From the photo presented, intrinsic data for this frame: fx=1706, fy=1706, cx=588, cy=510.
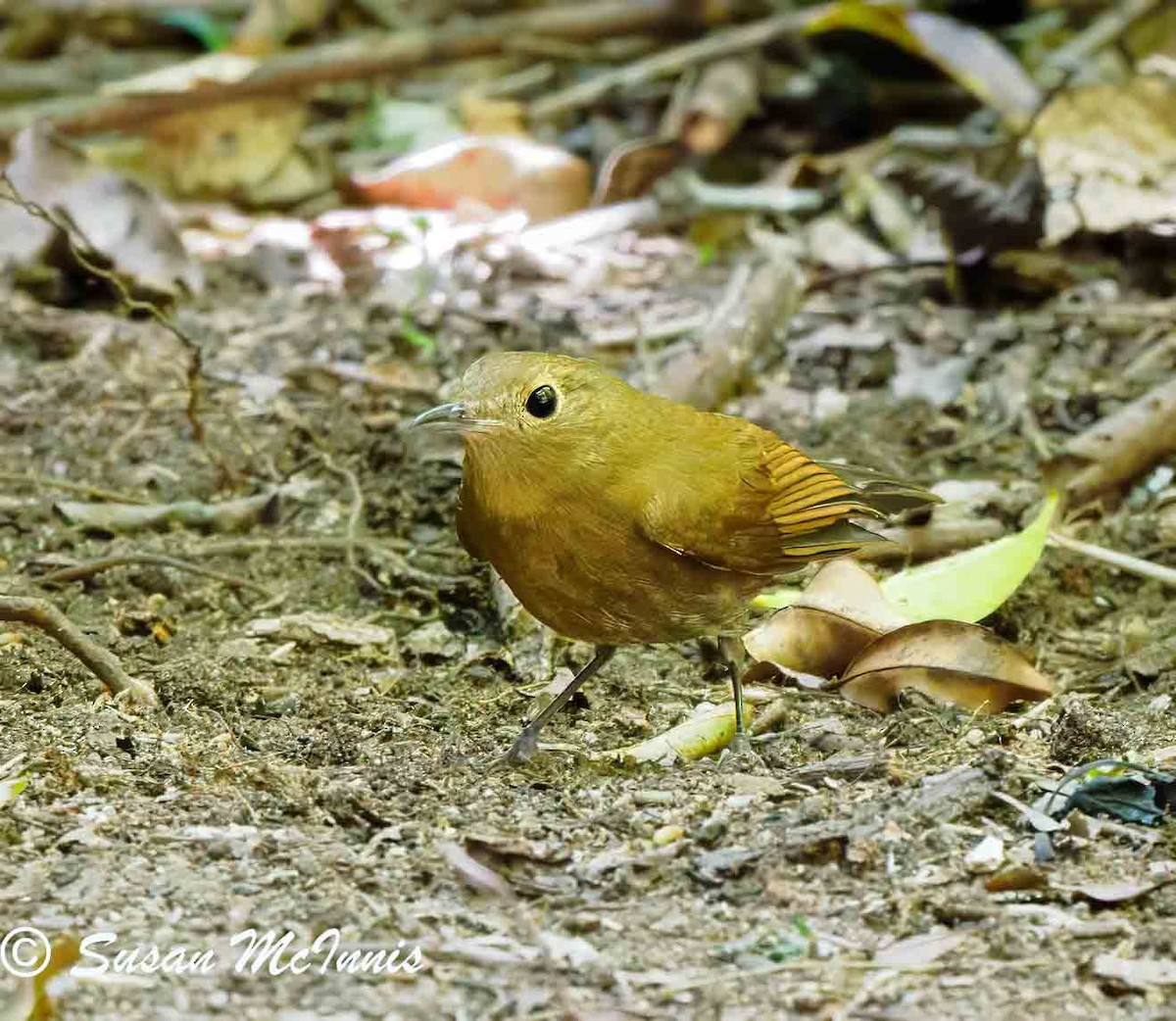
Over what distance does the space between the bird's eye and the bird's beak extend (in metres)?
0.19

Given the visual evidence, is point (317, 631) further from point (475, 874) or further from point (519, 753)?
point (475, 874)

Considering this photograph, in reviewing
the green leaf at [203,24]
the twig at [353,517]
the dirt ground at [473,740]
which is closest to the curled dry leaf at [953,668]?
the dirt ground at [473,740]

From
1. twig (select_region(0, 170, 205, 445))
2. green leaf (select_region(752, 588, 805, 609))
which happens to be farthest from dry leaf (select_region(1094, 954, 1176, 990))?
twig (select_region(0, 170, 205, 445))

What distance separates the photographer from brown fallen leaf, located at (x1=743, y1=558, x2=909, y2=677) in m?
4.91

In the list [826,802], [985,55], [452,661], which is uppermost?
[985,55]

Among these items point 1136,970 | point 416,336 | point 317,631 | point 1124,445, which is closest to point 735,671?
point 317,631

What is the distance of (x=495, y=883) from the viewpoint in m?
3.44

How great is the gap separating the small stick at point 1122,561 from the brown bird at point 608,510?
1.01m

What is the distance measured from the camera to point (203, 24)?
9656 millimetres

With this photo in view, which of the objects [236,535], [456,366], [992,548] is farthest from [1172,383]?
[236,535]

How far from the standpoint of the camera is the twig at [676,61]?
9.16m

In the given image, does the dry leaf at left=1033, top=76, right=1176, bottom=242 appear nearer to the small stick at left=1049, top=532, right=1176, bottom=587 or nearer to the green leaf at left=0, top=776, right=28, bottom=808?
the small stick at left=1049, top=532, right=1176, bottom=587

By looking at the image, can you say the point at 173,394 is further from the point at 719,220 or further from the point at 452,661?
the point at 719,220

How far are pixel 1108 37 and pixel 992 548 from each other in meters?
4.98
